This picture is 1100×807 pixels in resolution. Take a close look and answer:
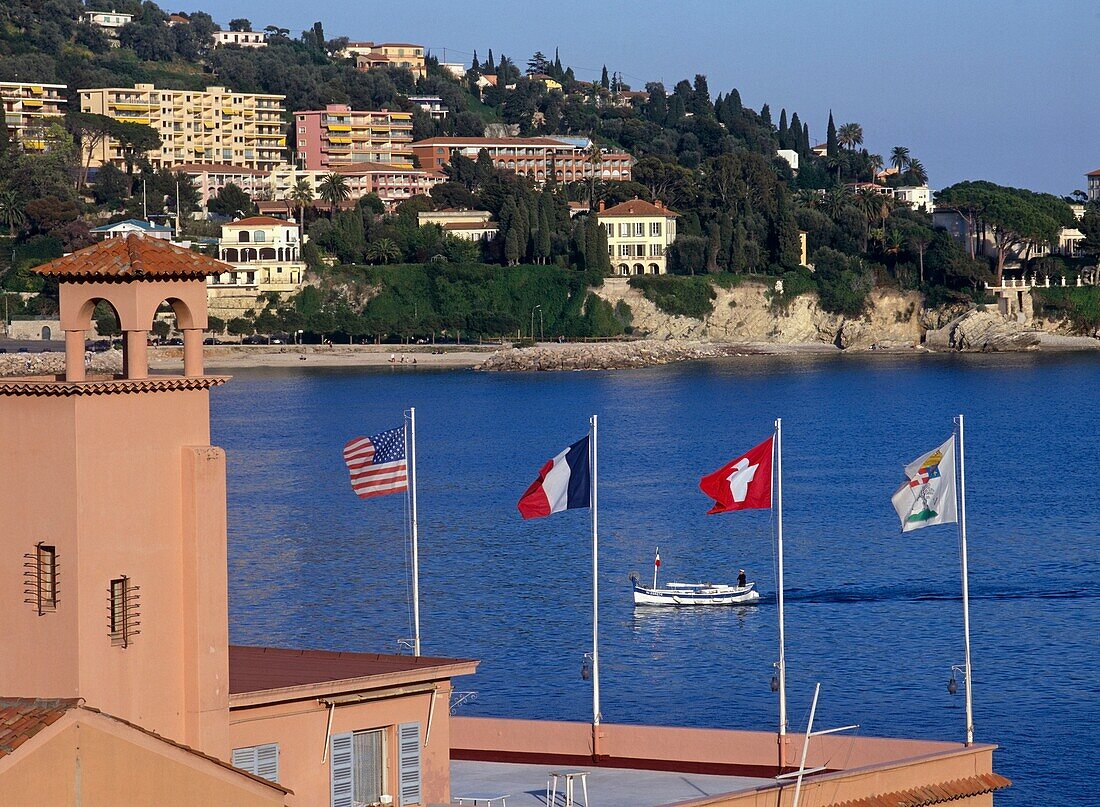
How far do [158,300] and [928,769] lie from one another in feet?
27.8

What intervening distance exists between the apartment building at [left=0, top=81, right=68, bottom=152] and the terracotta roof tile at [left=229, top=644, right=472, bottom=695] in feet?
462

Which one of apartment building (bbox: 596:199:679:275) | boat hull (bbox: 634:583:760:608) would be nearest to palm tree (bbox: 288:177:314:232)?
apartment building (bbox: 596:199:679:275)

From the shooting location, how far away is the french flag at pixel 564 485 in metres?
23.5

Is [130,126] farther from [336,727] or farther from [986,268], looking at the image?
[336,727]

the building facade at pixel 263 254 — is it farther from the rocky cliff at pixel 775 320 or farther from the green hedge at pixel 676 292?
the green hedge at pixel 676 292

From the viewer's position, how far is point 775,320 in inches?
5906

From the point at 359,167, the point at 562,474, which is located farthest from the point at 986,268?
the point at 562,474

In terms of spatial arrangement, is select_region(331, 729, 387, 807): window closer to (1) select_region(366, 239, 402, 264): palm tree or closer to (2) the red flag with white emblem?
(2) the red flag with white emblem

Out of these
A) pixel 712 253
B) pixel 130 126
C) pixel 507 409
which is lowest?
pixel 507 409

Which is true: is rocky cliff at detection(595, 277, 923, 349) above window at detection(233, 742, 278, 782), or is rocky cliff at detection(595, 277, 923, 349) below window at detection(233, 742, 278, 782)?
above

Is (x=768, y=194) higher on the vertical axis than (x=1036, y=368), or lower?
higher

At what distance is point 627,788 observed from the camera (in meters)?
19.2

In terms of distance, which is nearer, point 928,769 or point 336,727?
point 336,727

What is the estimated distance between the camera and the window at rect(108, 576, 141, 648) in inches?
602
